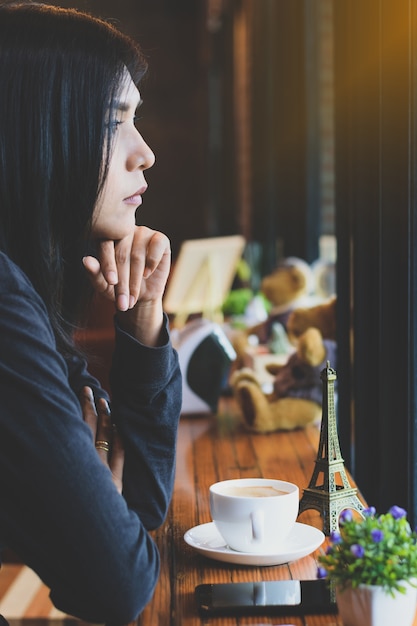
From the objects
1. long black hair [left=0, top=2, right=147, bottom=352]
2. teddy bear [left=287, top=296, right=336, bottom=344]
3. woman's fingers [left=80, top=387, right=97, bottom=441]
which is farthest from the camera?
teddy bear [left=287, top=296, right=336, bottom=344]

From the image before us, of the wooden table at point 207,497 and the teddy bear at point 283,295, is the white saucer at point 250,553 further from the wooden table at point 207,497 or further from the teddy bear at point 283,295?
the teddy bear at point 283,295

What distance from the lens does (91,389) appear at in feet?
4.65

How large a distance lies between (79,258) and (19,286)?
334 millimetres

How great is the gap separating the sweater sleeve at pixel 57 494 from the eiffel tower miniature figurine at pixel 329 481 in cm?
35

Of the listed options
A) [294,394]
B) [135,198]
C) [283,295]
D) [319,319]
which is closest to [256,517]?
[135,198]

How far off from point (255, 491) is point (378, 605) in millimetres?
331

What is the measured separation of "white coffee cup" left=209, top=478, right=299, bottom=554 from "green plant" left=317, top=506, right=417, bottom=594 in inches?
8.1

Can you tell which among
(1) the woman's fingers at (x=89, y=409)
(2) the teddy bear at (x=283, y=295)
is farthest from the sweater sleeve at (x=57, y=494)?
→ (2) the teddy bear at (x=283, y=295)

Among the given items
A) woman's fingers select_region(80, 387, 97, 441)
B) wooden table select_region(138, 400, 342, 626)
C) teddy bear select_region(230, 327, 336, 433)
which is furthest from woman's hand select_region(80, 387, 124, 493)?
teddy bear select_region(230, 327, 336, 433)

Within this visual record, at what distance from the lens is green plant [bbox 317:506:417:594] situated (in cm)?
85

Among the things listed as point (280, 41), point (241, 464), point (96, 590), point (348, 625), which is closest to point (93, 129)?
point (96, 590)

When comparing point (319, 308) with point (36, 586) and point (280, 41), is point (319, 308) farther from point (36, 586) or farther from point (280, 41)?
point (280, 41)

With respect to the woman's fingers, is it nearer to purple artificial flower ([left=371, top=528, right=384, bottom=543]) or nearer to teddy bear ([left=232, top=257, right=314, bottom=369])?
purple artificial flower ([left=371, top=528, right=384, bottom=543])

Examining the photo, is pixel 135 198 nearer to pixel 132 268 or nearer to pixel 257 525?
pixel 132 268
